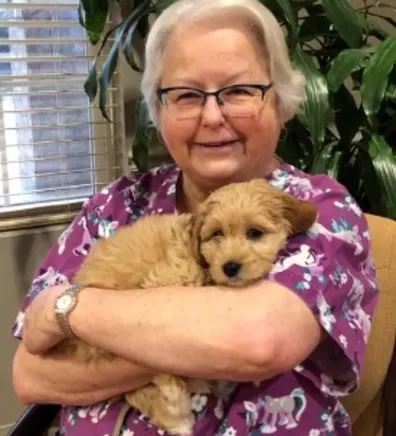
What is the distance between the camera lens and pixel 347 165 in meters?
1.89

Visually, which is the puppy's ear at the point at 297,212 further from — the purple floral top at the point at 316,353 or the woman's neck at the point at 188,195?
the woman's neck at the point at 188,195

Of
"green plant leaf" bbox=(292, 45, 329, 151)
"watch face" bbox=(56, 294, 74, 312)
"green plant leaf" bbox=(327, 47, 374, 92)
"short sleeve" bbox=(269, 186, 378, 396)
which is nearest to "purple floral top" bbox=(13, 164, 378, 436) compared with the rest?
"short sleeve" bbox=(269, 186, 378, 396)

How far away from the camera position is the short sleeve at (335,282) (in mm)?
1104

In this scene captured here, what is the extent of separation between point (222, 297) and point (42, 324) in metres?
0.35

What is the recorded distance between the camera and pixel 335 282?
113cm

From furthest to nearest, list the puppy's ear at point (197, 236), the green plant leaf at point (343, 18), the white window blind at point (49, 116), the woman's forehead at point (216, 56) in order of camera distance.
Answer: the white window blind at point (49, 116), the green plant leaf at point (343, 18), the woman's forehead at point (216, 56), the puppy's ear at point (197, 236)

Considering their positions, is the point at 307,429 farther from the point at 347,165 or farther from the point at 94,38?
the point at 94,38

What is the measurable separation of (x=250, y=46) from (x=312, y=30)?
0.79 m

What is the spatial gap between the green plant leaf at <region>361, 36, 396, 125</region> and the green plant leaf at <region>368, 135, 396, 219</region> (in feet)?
0.24

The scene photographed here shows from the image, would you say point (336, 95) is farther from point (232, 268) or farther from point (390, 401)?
point (232, 268)

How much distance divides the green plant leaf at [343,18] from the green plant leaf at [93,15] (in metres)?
0.68

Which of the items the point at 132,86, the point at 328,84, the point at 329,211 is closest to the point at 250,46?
the point at 329,211

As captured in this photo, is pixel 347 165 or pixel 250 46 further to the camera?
pixel 347 165

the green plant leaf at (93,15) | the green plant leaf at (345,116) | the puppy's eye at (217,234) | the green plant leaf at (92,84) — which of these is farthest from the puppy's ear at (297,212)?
the green plant leaf at (93,15)
